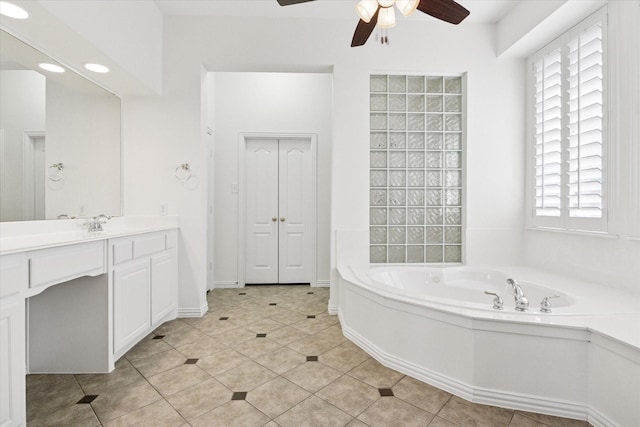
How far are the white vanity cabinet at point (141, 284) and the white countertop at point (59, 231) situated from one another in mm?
108

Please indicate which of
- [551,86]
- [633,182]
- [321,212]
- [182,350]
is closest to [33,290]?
[182,350]

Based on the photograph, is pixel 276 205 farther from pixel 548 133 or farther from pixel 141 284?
pixel 548 133

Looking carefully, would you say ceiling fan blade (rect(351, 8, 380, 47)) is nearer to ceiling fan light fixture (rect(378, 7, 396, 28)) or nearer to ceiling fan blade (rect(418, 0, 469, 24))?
ceiling fan light fixture (rect(378, 7, 396, 28))

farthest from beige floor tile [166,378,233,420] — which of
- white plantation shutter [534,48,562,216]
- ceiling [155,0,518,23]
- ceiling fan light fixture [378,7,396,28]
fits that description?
ceiling [155,0,518,23]

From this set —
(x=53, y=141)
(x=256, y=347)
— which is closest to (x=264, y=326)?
(x=256, y=347)

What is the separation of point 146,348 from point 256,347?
0.84 meters

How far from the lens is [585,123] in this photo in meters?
2.39

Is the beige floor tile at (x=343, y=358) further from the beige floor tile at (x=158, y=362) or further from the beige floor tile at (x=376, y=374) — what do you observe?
the beige floor tile at (x=158, y=362)

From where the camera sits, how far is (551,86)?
9.12ft

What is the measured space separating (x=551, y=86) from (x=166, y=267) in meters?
3.82

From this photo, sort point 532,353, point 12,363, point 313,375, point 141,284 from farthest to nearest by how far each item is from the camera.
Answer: point 141,284 < point 313,375 < point 532,353 < point 12,363

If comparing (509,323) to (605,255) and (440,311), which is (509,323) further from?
(605,255)

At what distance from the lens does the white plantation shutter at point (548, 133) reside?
2.70 meters

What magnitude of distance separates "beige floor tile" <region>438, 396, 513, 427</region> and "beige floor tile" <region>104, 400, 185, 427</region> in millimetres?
1368
